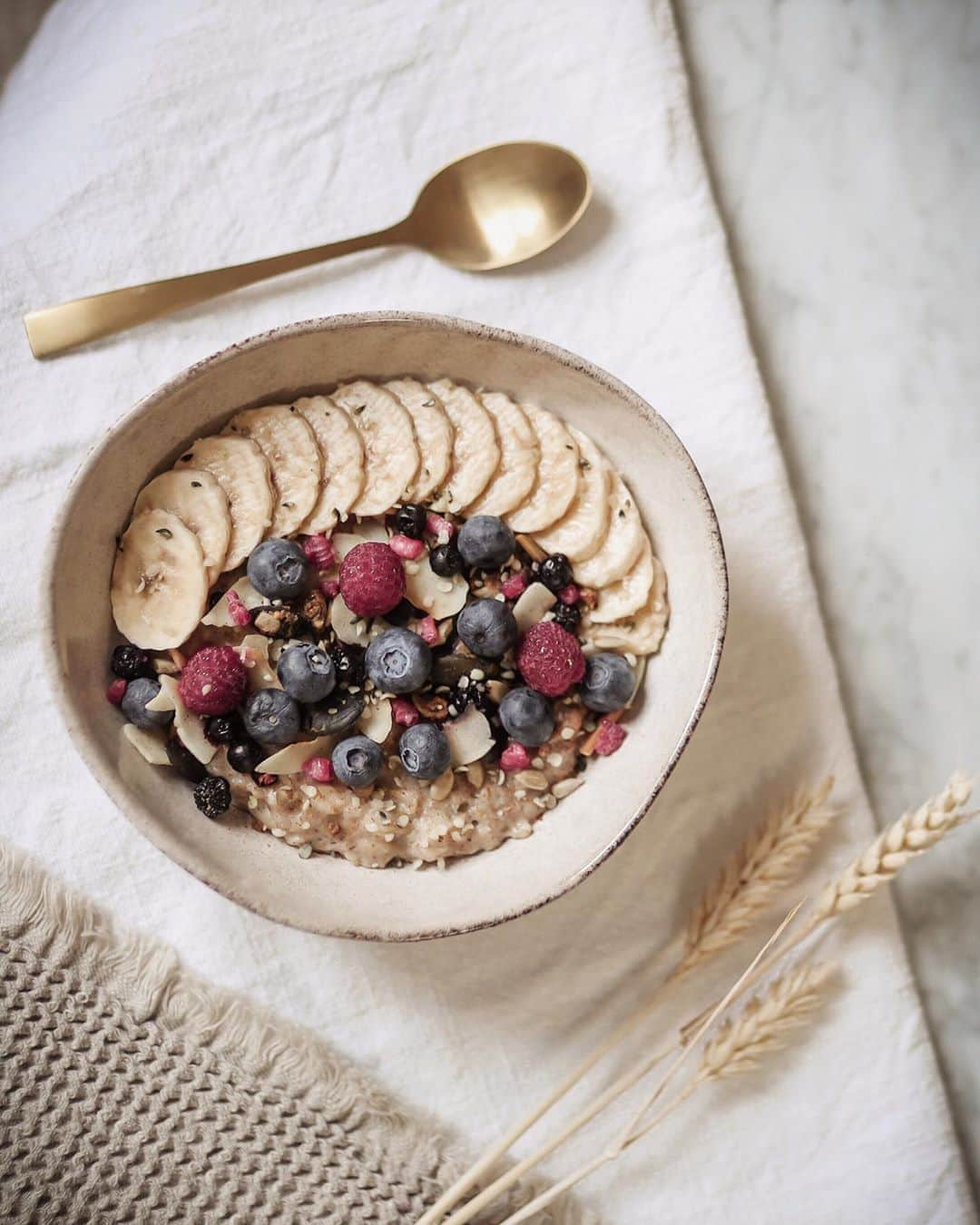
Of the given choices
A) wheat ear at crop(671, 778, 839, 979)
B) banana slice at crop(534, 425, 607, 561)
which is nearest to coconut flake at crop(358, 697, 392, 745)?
banana slice at crop(534, 425, 607, 561)

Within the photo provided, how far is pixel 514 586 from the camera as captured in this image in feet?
6.35

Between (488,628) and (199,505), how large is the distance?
22.7 inches

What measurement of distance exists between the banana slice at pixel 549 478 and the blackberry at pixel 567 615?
0.50 feet

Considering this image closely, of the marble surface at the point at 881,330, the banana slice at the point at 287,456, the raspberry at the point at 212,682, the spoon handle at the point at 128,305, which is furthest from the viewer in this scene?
the marble surface at the point at 881,330

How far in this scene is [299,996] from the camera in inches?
84.9

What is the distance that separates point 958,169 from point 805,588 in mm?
1036

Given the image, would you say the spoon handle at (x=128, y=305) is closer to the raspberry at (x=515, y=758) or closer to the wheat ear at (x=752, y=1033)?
the raspberry at (x=515, y=758)

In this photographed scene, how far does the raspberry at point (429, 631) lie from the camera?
194 cm

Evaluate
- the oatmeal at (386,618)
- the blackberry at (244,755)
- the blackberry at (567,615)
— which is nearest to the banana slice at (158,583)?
the oatmeal at (386,618)

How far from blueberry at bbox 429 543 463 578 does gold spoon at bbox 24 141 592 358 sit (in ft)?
2.23

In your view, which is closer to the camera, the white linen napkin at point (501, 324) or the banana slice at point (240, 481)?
the banana slice at point (240, 481)

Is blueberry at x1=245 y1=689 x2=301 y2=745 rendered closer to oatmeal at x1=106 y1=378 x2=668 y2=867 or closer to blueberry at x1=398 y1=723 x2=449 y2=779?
oatmeal at x1=106 y1=378 x2=668 y2=867

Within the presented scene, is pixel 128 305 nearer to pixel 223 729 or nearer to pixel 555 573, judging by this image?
pixel 223 729

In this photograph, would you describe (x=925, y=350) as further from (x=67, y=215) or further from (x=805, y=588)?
(x=67, y=215)
